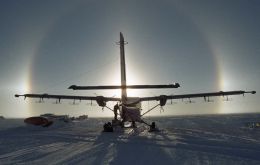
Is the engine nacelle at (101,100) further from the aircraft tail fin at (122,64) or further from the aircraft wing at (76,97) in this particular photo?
the aircraft tail fin at (122,64)

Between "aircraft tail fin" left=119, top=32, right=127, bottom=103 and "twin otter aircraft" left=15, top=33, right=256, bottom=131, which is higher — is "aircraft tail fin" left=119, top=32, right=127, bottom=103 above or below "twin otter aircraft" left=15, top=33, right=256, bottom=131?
above

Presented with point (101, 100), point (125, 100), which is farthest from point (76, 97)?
point (125, 100)

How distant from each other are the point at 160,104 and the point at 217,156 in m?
23.2

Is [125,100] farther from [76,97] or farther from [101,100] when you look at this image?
[76,97]

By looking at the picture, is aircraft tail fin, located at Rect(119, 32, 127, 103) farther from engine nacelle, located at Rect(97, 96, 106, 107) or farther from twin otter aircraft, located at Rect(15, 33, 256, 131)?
engine nacelle, located at Rect(97, 96, 106, 107)

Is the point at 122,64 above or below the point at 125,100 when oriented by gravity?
above

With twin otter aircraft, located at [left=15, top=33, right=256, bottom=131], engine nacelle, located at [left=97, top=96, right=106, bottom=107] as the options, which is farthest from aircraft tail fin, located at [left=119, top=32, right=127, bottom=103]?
engine nacelle, located at [left=97, top=96, right=106, bottom=107]

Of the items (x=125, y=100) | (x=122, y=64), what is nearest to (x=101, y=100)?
(x=125, y=100)

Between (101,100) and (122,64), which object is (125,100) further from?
(122,64)

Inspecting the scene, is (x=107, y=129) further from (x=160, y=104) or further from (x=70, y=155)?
(x=70, y=155)

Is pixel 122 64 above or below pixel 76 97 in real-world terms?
above

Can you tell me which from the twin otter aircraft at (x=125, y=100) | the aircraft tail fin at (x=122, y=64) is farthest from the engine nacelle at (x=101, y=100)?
the aircraft tail fin at (x=122, y=64)

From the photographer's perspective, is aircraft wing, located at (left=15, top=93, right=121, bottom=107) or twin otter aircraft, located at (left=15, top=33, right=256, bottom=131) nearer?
twin otter aircraft, located at (left=15, top=33, right=256, bottom=131)

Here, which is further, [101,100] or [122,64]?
[122,64]
